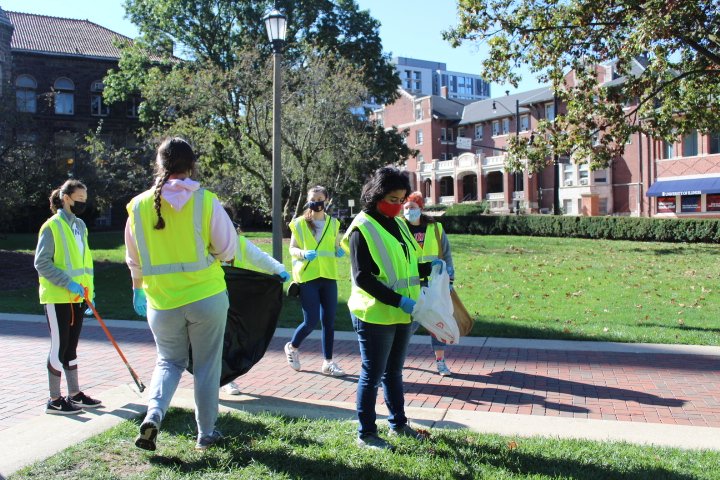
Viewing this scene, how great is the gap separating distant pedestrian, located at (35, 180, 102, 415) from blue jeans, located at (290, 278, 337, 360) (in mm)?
2062

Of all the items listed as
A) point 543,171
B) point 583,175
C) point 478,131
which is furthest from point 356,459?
point 478,131

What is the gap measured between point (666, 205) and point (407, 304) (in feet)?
152

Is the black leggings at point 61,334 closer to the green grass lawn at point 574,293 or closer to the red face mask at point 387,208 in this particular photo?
the red face mask at point 387,208

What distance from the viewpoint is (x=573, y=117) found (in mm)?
15547

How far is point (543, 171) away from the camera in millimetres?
54750

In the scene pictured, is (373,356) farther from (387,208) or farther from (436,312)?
(387,208)

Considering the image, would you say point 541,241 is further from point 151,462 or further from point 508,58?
point 151,462

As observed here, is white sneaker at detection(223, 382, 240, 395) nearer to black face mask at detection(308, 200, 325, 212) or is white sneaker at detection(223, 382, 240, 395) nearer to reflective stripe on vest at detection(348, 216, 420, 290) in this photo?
black face mask at detection(308, 200, 325, 212)

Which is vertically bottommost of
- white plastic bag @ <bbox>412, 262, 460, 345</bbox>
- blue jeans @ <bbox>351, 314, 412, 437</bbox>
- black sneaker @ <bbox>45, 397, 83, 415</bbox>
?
black sneaker @ <bbox>45, 397, 83, 415</bbox>

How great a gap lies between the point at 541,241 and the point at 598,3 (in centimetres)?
1415

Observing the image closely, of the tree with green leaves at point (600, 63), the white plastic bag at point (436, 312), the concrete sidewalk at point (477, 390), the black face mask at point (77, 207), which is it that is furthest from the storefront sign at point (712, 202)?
the black face mask at point (77, 207)

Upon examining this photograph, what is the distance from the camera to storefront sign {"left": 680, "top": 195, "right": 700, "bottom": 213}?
4260 cm

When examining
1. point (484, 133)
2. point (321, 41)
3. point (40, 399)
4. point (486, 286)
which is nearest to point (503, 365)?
point (40, 399)

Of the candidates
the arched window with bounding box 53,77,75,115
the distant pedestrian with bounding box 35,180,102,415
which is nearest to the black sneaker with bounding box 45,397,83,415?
the distant pedestrian with bounding box 35,180,102,415
